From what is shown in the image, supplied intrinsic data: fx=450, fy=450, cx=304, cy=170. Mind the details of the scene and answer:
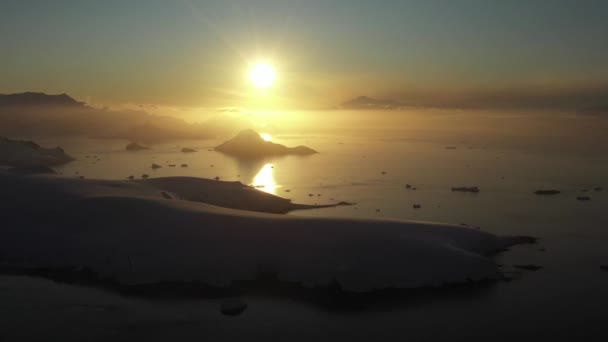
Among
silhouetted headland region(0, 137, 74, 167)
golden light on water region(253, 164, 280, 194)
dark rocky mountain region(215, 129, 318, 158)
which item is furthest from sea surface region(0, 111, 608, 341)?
dark rocky mountain region(215, 129, 318, 158)

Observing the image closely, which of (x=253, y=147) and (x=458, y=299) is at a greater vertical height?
(x=253, y=147)

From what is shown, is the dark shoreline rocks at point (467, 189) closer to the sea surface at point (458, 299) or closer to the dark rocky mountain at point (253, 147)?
the sea surface at point (458, 299)

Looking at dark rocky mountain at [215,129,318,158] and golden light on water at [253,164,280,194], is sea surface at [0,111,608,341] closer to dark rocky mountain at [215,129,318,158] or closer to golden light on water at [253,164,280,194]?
golden light on water at [253,164,280,194]

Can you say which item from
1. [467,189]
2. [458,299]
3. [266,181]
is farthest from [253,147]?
[458,299]

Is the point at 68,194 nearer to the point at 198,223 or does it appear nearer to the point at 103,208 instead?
the point at 103,208

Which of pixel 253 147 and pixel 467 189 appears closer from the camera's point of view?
pixel 467 189

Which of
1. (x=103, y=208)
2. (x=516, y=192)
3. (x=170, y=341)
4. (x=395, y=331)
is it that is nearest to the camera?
(x=170, y=341)

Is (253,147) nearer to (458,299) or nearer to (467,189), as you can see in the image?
(467,189)

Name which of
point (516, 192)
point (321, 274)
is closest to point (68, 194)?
point (321, 274)
